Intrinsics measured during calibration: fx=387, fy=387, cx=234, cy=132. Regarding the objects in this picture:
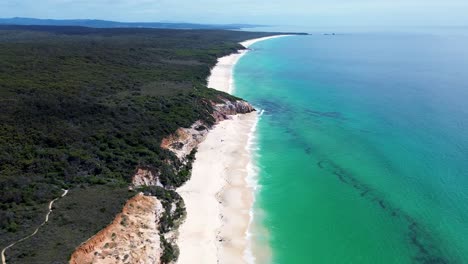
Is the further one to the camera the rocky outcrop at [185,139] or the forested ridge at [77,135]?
the rocky outcrop at [185,139]

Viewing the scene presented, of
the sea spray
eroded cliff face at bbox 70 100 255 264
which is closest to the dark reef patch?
the sea spray

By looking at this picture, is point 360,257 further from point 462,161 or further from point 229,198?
→ point 462,161

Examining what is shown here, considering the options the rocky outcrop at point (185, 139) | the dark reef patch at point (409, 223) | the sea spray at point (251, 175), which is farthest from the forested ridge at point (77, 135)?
the dark reef patch at point (409, 223)

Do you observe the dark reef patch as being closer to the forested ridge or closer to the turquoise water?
the turquoise water

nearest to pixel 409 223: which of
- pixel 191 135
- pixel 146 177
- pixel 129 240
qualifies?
pixel 129 240

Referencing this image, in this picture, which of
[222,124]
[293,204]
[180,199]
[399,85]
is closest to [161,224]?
[180,199]

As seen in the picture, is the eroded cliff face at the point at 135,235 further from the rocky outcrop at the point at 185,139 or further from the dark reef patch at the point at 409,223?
the dark reef patch at the point at 409,223
